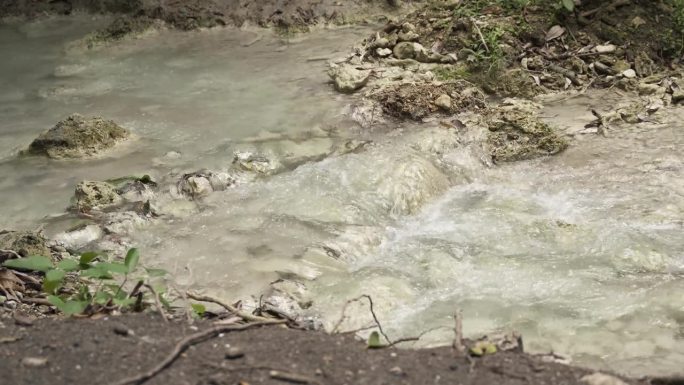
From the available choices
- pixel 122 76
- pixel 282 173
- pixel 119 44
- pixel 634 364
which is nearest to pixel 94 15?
pixel 119 44

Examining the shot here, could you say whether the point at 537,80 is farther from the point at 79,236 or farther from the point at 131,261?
the point at 131,261

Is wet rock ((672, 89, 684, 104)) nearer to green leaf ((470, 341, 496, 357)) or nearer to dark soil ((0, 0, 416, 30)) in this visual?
dark soil ((0, 0, 416, 30))

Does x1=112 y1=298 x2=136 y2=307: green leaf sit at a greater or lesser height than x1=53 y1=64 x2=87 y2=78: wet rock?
greater

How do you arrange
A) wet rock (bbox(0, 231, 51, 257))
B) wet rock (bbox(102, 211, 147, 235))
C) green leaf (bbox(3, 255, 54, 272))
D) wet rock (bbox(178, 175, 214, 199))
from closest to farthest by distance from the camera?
green leaf (bbox(3, 255, 54, 272))
wet rock (bbox(0, 231, 51, 257))
wet rock (bbox(102, 211, 147, 235))
wet rock (bbox(178, 175, 214, 199))

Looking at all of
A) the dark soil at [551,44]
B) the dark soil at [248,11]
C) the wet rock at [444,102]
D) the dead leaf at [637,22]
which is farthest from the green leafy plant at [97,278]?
the dark soil at [248,11]

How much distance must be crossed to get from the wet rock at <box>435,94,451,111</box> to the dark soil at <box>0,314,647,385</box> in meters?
3.48

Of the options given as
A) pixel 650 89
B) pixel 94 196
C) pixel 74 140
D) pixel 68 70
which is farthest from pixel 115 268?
pixel 68 70

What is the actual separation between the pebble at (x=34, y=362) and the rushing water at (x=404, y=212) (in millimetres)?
1096

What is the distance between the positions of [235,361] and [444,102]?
12.4 feet

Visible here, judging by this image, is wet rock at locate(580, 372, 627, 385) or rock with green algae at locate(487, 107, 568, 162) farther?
rock with green algae at locate(487, 107, 568, 162)

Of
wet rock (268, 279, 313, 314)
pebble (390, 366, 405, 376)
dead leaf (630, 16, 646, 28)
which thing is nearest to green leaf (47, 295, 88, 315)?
wet rock (268, 279, 313, 314)

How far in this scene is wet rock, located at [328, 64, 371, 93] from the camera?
20.4 feet

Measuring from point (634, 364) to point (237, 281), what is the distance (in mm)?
1899

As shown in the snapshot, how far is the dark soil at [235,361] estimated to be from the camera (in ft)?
7.27
